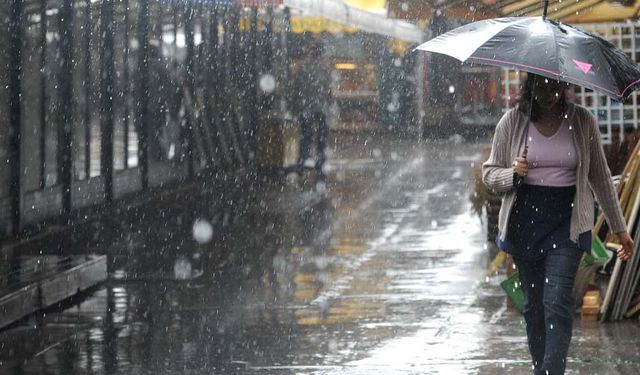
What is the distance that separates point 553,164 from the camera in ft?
20.3

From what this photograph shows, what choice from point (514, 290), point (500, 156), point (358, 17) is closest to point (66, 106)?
point (514, 290)

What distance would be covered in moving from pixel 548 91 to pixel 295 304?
4.27 m

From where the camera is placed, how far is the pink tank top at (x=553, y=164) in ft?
20.3

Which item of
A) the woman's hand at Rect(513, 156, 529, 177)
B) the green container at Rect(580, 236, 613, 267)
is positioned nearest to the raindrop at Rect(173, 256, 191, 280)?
the green container at Rect(580, 236, 613, 267)

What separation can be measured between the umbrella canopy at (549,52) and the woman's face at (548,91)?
203 millimetres

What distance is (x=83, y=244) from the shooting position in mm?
14273

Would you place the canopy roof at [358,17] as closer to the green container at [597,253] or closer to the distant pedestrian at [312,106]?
the distant pedestrian at [312,106]

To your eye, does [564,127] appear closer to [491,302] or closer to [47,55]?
[491,302]

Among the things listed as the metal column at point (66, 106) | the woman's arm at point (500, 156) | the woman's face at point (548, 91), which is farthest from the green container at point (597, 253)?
the metal column at point (66, 106)

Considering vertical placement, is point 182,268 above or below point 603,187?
below

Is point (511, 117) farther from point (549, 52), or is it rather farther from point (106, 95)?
point (106, 95)

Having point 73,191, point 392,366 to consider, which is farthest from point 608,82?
point 73,191

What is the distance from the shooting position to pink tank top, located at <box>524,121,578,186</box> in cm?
619

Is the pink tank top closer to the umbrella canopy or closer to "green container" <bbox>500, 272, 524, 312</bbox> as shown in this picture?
the umbrella canopy
